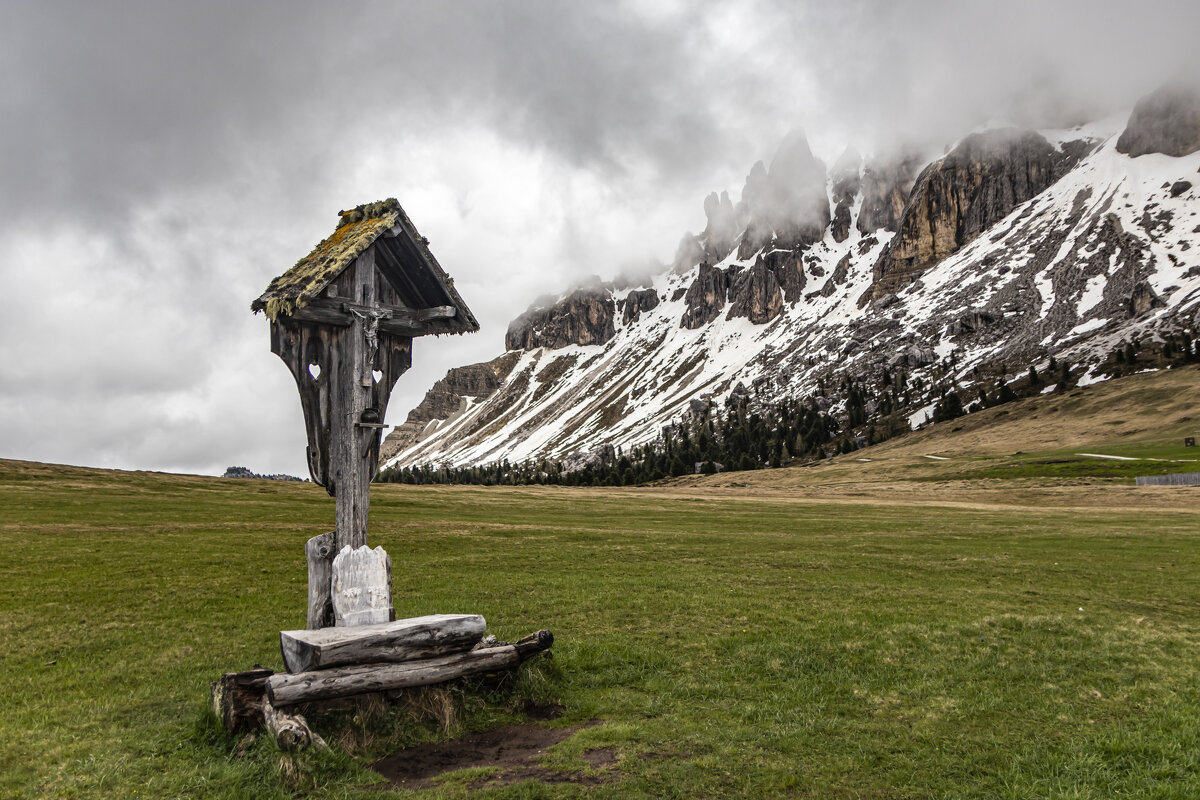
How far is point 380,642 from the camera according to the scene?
880 cm

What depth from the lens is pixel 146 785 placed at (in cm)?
717

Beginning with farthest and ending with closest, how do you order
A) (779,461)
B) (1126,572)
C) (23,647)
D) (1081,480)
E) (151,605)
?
1. (779,461)
2. (1081,480)
3. (1126,572)
4. (151,605)
5. (23,647)

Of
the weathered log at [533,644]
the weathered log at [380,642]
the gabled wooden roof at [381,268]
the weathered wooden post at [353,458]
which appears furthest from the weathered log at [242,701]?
the gabled wooden roof at [381,268]

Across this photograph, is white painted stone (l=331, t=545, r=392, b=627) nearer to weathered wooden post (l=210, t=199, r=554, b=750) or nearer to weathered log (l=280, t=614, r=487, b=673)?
weathered wooden post (l=210, t=199, r=554, b=750)

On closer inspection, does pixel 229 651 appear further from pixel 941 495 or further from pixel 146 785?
pixel 941 495

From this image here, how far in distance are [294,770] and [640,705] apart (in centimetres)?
491

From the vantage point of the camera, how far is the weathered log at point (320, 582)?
10023mm

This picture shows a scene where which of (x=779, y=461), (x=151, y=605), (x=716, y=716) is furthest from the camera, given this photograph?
(x=779, y=461)

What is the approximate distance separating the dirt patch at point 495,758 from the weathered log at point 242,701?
1.66m

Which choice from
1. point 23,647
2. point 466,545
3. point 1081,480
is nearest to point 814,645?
point 23,647

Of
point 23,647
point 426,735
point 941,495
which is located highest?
point 23,647

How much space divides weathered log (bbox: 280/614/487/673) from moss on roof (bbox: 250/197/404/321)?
15.6 ft

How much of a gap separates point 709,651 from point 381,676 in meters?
6.79

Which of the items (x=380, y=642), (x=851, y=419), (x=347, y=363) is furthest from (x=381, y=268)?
(x=851, y=419)
